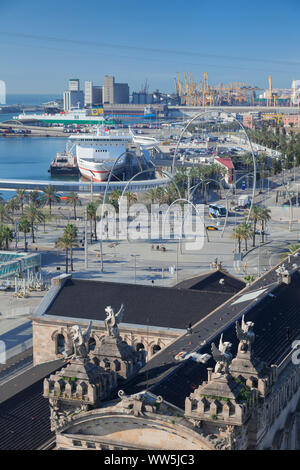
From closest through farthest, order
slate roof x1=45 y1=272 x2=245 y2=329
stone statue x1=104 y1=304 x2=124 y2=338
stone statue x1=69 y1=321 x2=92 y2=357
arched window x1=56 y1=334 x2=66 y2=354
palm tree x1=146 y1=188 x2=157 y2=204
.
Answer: stone statue x1=69 y1=321 x2=92 y2=357 < stone statue x1=104 y1=304 x2=124 y2=338 < slate roof x1=45 y1=272 x2=245 y2=329 < arched window x1=56 y1=334 x2=66 y2=354 < palm tree x1=146 y1=188 x2=157 y2=204

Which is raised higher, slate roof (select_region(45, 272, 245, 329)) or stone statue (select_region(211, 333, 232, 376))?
stone statue (select_region(211, 333, 232, 376))

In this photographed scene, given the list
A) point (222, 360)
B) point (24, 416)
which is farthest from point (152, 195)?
point (222, 360)

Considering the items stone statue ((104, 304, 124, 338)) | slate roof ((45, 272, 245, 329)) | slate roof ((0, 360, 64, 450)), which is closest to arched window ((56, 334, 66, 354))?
slate roof ((45, 272, 245, 329))

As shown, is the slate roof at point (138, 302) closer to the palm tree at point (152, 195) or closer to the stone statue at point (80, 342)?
the stone statue at point (80, 342)

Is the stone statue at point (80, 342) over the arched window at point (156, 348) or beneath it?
over

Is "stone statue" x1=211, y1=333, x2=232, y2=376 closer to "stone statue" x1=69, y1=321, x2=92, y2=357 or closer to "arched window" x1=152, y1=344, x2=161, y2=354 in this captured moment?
"stone statue" x1=69, y1=321, x2=92, y2=357

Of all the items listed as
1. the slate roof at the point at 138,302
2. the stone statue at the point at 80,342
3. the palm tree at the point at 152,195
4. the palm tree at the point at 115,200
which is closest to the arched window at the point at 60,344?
the slate roof at the point at 138,302
